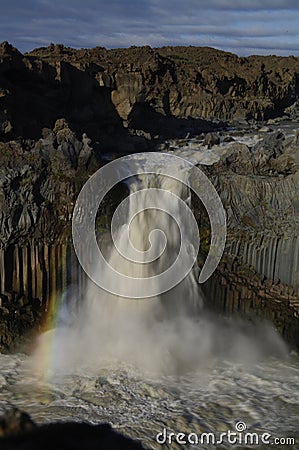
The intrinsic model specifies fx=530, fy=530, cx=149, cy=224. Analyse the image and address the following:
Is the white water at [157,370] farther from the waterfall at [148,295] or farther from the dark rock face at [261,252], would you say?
the dark rock face at [261,252]

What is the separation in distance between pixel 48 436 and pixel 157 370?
527cm

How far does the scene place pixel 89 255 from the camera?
10180mm

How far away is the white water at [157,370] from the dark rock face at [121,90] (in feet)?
36.5

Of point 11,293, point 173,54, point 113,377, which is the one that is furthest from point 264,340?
point 173,54

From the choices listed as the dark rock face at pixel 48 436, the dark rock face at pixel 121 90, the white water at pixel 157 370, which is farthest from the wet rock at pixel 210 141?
the dark rock face at pixel 48 436

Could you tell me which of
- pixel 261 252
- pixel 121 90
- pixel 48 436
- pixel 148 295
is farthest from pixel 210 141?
pixel 48 436

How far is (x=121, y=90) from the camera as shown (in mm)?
27516

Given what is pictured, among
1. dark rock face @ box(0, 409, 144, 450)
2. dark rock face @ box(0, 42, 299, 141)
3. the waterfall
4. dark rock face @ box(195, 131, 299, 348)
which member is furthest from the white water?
dark rock face @ box(0, 42, 299, 141)

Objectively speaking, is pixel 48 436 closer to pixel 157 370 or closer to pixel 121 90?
pixel 157 370

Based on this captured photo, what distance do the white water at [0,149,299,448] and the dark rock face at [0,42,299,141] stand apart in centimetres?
1112

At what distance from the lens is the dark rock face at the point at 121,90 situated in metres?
22.4

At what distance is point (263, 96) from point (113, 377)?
36757 mm

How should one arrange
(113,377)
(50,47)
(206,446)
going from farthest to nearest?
(50,47)
(113,377)
(206,446)

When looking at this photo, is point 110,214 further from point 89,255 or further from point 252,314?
point 252,314
